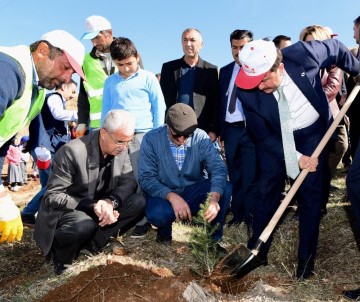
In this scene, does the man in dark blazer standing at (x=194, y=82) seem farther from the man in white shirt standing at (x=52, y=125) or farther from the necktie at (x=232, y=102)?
the man in white shirt standing at (x=52, y=125)

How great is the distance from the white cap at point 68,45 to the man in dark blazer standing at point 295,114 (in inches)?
48.4

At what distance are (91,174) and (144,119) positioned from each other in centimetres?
108

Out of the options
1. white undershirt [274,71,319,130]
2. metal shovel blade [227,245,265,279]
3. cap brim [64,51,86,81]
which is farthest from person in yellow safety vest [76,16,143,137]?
metal shovel blade [227,245,265,279]

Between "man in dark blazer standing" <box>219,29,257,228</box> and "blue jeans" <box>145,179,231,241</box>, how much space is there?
0.55m

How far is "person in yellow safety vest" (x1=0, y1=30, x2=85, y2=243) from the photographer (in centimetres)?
242

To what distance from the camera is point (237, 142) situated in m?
4.58

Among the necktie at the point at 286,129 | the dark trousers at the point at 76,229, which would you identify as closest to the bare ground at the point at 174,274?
the dark trousers at the point at 76,229

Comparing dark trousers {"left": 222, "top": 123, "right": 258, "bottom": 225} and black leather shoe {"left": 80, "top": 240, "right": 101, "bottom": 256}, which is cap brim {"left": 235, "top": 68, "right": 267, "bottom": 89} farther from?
black leather shoe {"left": 80, "top": 240, "right": 101, "bottom": 256}

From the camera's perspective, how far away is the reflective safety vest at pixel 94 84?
16.1ft

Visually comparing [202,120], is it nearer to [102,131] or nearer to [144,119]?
[144,119]

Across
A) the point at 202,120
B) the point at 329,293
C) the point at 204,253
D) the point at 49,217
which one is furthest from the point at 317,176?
the point at 49,217

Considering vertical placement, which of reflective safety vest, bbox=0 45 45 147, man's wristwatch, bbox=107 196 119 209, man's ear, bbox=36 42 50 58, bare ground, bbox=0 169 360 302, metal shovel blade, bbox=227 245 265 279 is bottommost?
bare ground, bbox=0 169 360 302

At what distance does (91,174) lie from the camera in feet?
12.3

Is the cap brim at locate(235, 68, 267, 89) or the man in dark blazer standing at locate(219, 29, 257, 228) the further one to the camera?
the man in dark blazer standing at locate(219, 29, 257, 228)
